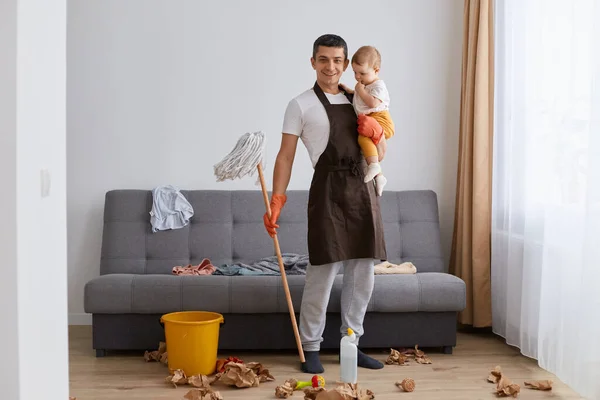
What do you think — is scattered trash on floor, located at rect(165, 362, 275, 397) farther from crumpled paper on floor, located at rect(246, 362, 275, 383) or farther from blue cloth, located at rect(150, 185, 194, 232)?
blue cloth, located at rect(150, 185, 194, 232)

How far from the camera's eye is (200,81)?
191 inches

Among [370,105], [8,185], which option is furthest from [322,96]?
[8,185]

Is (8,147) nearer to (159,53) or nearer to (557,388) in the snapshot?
(557,388)

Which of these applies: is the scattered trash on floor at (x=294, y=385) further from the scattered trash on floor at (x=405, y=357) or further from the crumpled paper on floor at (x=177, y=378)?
the scattered trash on floor at (x=405, y=357)

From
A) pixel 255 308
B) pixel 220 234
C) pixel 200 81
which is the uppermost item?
pixel 200 81

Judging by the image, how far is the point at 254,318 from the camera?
13.0 feet

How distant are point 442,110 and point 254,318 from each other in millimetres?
1991

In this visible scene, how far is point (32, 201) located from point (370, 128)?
6.09 feet

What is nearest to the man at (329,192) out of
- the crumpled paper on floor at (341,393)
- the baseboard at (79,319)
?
the crumpled paper on floor at (341,393)

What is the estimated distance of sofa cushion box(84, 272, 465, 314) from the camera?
388 cm

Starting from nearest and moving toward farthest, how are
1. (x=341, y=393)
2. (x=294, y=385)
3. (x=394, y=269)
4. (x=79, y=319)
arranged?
(x=341, y=393)
(x=294, y=385)
(x=394, y=269)
(x=79, y=319)

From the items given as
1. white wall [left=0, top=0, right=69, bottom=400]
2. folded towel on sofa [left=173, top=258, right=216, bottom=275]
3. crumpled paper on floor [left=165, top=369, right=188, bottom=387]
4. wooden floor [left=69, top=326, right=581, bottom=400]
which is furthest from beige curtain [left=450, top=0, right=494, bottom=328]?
white wall [left=0, top=0, right=69, bottom=400]

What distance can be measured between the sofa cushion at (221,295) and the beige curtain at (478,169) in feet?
1.94

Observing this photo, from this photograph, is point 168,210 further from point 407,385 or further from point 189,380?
point 407,385
